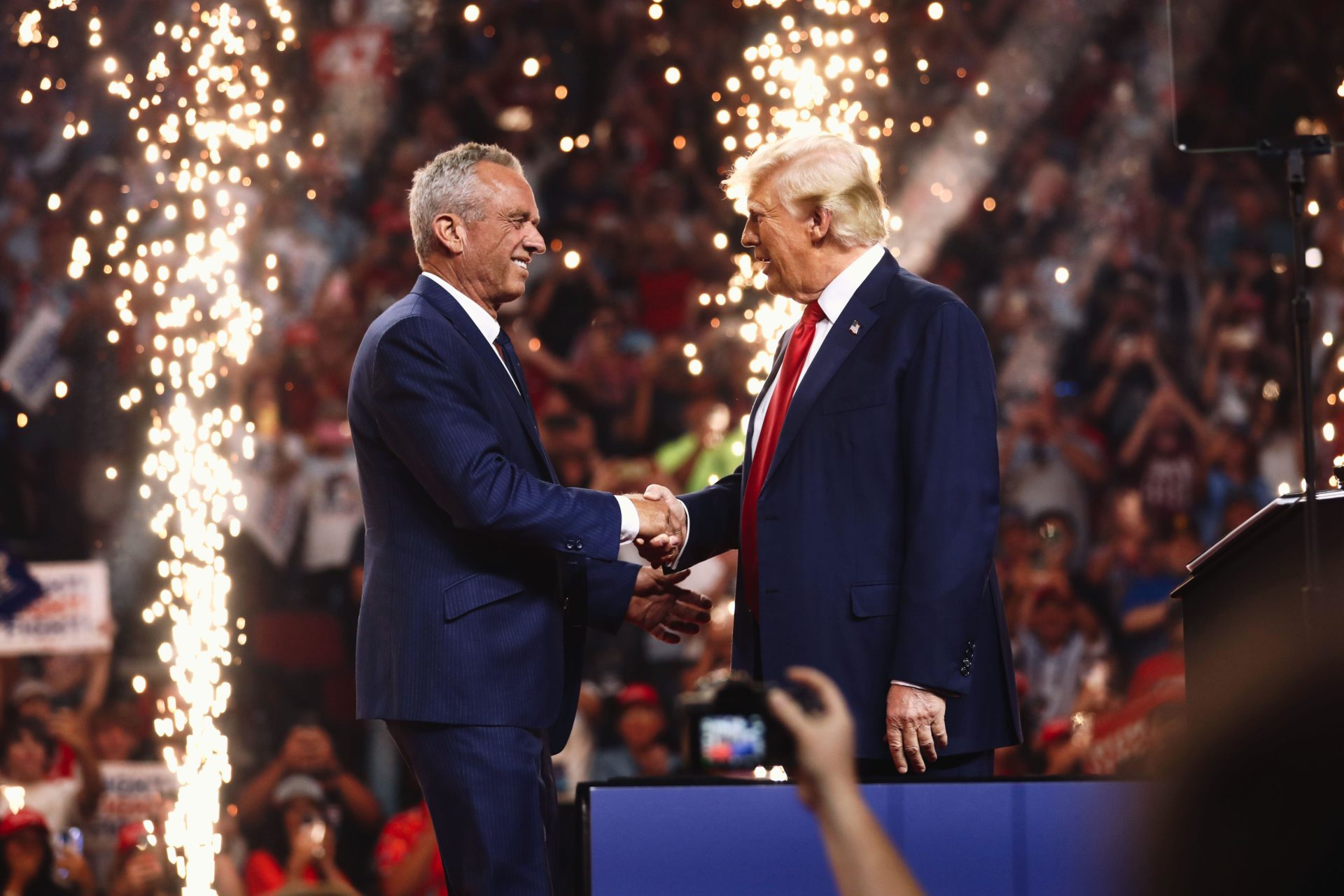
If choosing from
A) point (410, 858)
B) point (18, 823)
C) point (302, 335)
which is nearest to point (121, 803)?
point (18, 823)

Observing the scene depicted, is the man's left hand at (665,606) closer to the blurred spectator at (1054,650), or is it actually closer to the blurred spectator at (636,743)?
the blurred spectator at (636,743)

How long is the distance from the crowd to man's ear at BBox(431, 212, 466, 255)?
2.40 metres

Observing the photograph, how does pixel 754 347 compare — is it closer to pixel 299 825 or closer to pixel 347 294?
pixel 347 294

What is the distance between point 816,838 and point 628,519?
79cm

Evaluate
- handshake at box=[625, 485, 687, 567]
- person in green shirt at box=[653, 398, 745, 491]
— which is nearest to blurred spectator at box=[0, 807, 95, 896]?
person in green shirt at box=[653, 398, 745, 491]

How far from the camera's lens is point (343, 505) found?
5320mm

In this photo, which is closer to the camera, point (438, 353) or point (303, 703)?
point (438, 353)

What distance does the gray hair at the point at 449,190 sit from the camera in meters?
2.60

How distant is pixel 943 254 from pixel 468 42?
2.25m

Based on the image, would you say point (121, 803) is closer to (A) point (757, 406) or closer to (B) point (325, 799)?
(B) point (325, 799)

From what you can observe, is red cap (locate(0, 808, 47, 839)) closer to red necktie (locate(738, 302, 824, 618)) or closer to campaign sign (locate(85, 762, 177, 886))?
campaign sign (locate(85, 762, 177, 886))

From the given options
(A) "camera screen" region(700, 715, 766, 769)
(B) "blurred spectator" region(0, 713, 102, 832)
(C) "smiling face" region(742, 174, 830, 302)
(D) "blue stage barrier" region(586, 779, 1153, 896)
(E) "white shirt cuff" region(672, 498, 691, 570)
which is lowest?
(B) "blurred spectator" region(0, 713, 102, 832)

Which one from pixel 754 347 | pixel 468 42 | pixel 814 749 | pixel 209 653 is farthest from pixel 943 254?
pixel 814 749

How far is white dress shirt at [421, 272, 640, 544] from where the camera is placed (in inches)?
101
